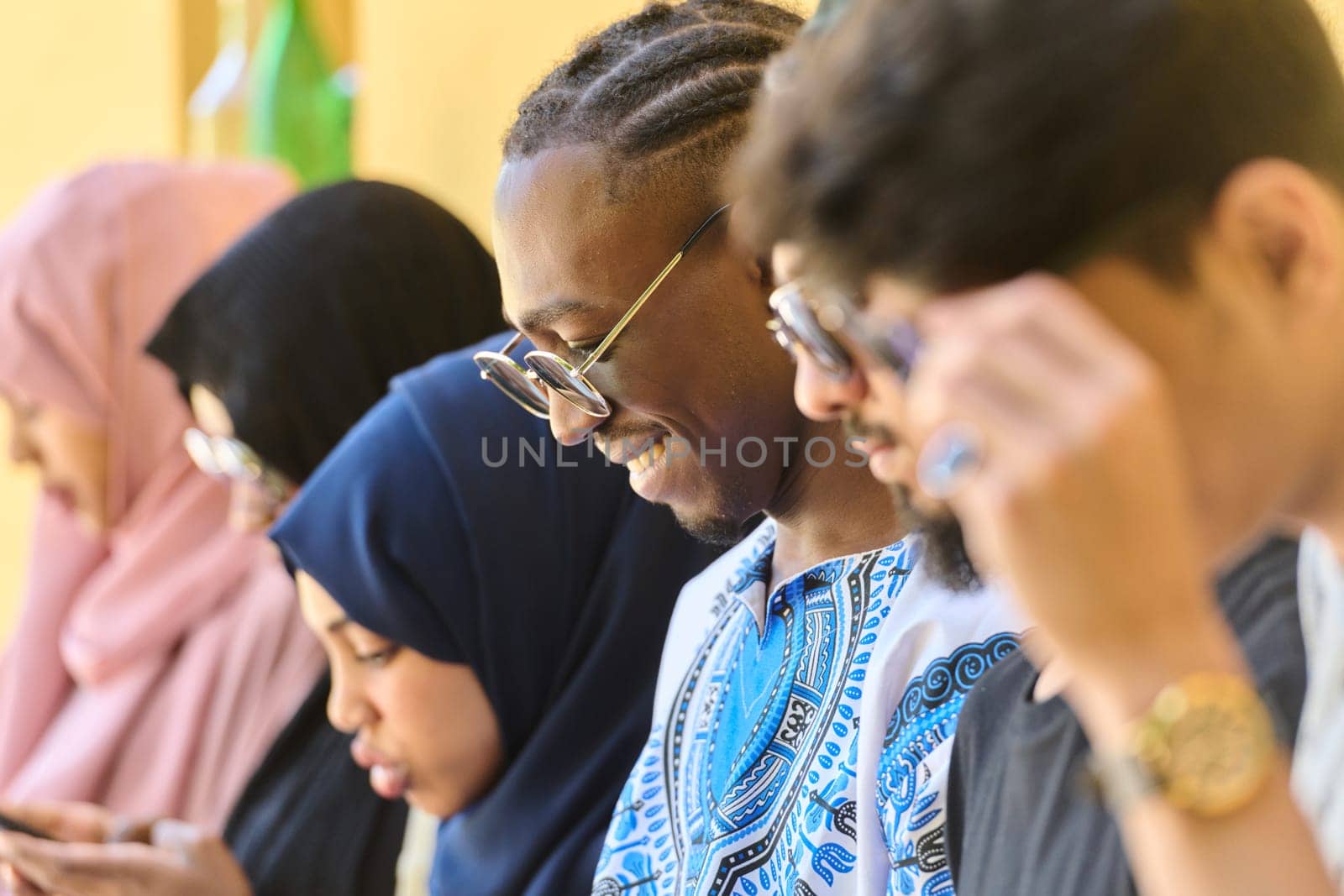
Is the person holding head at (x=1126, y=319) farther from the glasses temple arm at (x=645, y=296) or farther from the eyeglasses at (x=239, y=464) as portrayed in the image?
the eyeglasses at (x=239, y=464)

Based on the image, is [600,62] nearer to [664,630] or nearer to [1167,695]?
[664,630]

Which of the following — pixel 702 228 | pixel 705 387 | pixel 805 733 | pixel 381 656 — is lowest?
pixel 381 656

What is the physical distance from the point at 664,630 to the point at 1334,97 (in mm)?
999

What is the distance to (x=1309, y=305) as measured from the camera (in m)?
0.56

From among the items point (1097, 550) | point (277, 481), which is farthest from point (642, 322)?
point (277, 481)

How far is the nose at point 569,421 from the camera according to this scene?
110 cm

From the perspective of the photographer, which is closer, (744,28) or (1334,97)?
(1334,97)

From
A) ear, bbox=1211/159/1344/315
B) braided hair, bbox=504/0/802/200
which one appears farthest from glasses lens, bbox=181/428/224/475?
ear, bbox=1211/159/1344/315

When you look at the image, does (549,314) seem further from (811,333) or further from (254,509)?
(254,509)

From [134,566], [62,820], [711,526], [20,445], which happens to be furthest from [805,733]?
[20,445]

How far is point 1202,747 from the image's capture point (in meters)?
0.51

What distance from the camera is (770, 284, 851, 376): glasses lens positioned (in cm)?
67

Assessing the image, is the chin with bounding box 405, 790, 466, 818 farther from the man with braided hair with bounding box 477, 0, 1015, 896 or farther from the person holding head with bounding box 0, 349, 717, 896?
the man with braided hair with bounding box 477, 0, 1015, 896

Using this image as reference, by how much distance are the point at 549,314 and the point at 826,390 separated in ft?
1.44
